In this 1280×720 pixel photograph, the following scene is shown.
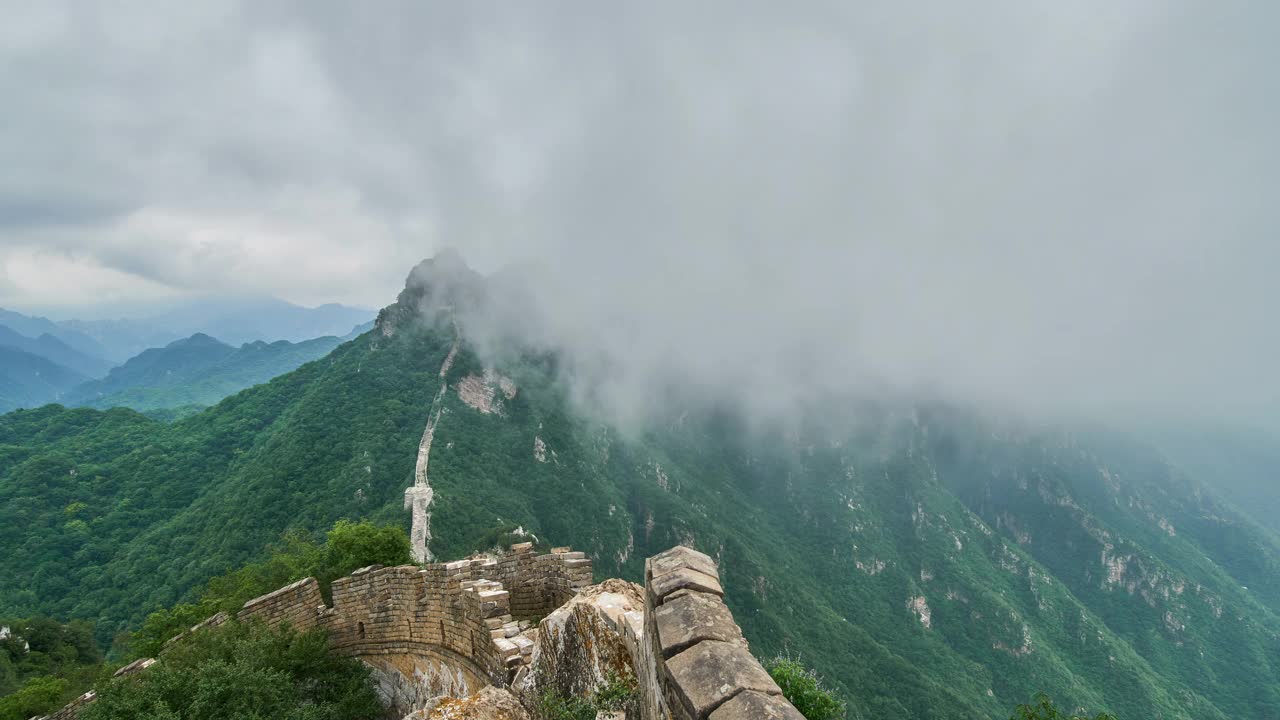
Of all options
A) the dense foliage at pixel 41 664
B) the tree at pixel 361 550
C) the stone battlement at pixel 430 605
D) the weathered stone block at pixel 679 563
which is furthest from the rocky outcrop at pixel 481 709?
the dense foliage at pixel 41 664

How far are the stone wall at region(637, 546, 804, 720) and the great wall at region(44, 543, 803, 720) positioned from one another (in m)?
0.01

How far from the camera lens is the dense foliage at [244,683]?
31.0ft

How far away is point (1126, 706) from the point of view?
381 ft

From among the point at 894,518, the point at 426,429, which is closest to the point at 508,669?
the point at 426,429

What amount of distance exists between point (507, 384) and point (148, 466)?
6005 cm

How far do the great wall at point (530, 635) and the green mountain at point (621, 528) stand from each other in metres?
47.5

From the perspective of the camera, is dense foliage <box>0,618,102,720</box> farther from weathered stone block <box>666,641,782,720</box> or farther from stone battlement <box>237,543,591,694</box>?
weathered stone block <box>666,641,782,720</box>

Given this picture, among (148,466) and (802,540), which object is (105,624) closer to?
(148,466)

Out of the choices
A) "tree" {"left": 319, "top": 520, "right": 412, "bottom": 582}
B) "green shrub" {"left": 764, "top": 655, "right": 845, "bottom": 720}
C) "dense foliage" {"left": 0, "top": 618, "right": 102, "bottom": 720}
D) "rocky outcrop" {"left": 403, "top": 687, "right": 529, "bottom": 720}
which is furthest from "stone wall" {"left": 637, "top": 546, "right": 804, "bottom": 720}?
"dense foliage" {"left": 0, "top": 618, "right": 102, "bottom": 720}

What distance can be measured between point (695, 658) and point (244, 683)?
10042mm

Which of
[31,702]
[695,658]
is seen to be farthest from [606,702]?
[31,702]

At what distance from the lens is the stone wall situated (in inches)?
150

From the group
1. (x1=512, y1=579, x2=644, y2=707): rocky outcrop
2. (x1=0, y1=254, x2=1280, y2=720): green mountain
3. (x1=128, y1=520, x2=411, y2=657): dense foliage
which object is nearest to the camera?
(x1=512, y1=579, x2=644, y2=707): rocky outcrop

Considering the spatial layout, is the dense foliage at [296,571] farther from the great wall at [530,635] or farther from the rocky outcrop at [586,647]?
the rocky outcrop at [586,647]
